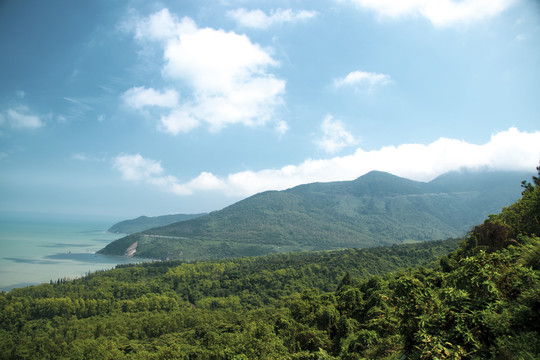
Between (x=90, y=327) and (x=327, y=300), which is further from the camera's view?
(x=90, y=327)

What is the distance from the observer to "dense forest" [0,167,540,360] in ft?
22.6

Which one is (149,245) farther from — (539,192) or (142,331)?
(539,192)

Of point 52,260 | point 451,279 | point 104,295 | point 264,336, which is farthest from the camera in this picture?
point 52,260

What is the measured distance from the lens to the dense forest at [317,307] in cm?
689

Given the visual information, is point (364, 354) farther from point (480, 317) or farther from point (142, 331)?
point (142, 331)

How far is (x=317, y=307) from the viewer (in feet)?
86.9

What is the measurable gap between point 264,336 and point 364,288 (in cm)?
1496

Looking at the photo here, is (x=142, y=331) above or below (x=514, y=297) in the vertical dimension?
below

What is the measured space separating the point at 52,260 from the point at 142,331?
114139mm

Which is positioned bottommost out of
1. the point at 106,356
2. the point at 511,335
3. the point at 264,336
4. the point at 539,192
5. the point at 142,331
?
the point at 142,331

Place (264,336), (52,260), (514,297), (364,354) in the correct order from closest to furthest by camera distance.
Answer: (514,297)
(364,354)
(264,336)
(52,260)

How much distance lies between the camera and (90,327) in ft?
164

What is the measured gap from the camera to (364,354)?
13555mm

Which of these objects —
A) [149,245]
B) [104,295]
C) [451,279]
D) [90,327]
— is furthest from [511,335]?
[149,245]
